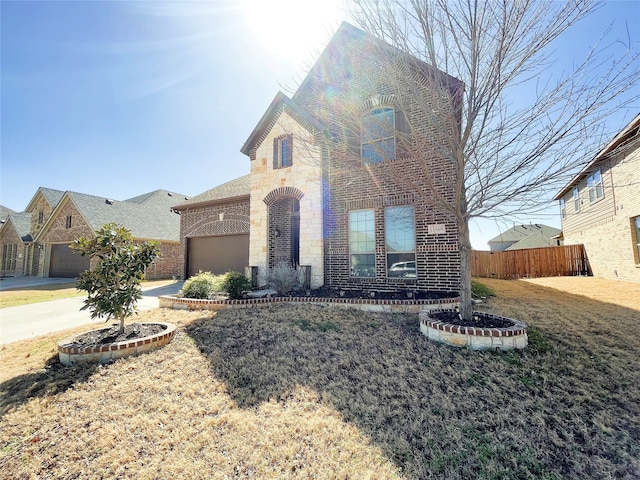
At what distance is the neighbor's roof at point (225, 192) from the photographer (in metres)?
13.0

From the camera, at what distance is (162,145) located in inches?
533

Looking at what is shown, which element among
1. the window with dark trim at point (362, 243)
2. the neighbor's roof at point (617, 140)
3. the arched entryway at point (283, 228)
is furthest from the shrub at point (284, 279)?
the neighbor's roof at point (617, 140)

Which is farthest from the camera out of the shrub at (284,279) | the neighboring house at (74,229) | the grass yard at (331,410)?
the neighboring house at (74,229)

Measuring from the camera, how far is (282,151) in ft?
32.8

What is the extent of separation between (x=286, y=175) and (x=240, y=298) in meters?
4.52

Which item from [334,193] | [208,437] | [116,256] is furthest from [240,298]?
[208,437]

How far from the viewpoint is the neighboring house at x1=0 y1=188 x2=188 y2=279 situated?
1828 centimetres

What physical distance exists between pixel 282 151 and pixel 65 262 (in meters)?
19.4

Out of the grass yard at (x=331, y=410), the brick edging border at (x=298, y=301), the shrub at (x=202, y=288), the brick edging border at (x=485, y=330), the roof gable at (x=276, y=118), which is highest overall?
the roof gable at (x=276, y=118)

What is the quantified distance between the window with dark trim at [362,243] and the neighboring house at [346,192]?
3 cm

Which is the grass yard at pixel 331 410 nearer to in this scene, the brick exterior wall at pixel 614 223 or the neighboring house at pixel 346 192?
the neighboring house at pixel 346 192

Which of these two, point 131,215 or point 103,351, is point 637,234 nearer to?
point 103,351

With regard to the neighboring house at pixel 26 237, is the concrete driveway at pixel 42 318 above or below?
below

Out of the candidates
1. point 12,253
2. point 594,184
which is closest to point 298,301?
point 594,184
